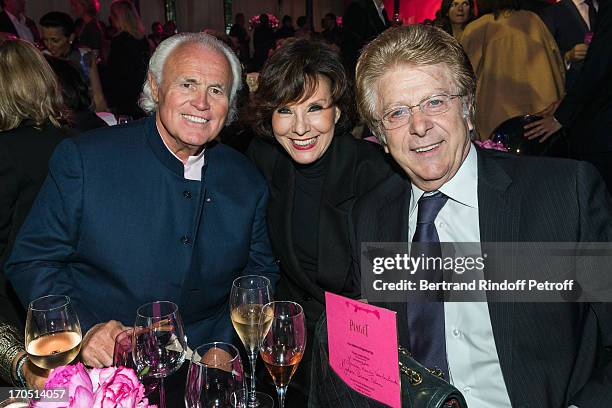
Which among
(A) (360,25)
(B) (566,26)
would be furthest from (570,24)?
(A) (360,25)

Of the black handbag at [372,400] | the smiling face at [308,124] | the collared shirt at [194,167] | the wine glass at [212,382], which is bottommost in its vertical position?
the black handbag at [372,400]

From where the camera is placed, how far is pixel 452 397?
3.71ft

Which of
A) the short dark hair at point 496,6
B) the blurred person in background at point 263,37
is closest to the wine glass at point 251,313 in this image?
the short dark hair at point 496,6

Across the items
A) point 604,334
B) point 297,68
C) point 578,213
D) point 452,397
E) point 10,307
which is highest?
point 297,68

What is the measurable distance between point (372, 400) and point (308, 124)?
4.53 feet

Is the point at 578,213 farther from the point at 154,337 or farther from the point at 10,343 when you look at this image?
the point at 10,343

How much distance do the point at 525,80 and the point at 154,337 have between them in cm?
404

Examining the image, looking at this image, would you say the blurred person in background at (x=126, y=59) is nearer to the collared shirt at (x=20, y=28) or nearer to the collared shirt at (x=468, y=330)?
the collared shirt at (x=20, y=28)

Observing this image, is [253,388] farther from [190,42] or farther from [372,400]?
[190,42]

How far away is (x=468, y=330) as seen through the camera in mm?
1633

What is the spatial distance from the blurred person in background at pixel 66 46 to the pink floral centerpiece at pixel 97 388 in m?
4.73

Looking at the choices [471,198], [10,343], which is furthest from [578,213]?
[10,343]

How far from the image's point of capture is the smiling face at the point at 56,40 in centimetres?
557

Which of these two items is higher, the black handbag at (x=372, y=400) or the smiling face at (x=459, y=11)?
the smiling face at (x=459, y=11)
